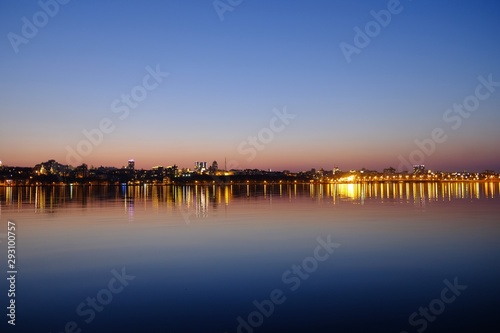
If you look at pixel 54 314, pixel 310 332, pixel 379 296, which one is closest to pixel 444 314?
pixel 379 296

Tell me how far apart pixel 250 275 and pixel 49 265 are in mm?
6457

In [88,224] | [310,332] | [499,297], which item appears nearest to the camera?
[310,332]

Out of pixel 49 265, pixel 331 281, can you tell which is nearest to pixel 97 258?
pixel 49 265

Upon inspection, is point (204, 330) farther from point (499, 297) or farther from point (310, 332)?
point (499, 297)

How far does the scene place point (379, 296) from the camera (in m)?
10.4

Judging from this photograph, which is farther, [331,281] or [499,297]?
[331,281]

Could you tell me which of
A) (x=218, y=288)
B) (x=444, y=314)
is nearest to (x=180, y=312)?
(x=218, y=288)

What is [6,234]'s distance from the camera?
71.1ft

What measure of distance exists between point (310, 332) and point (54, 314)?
208 inches

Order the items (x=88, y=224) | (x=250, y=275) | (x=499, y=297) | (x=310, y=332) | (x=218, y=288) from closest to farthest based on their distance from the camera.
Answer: (x=310, y=332), (x=499, y=297), (x=218, y=288), (x=250, y=275), (x=88, y=224)

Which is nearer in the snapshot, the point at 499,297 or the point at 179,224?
the point at 499,297

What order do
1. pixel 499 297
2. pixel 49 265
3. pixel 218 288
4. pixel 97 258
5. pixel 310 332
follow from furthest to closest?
pixel 97 258, pixel 49 265, pixel 218 288, pixel 499 297, pixel 310 332

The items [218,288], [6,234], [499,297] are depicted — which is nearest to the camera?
[499,297]

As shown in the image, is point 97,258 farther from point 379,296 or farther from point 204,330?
point 379,296
